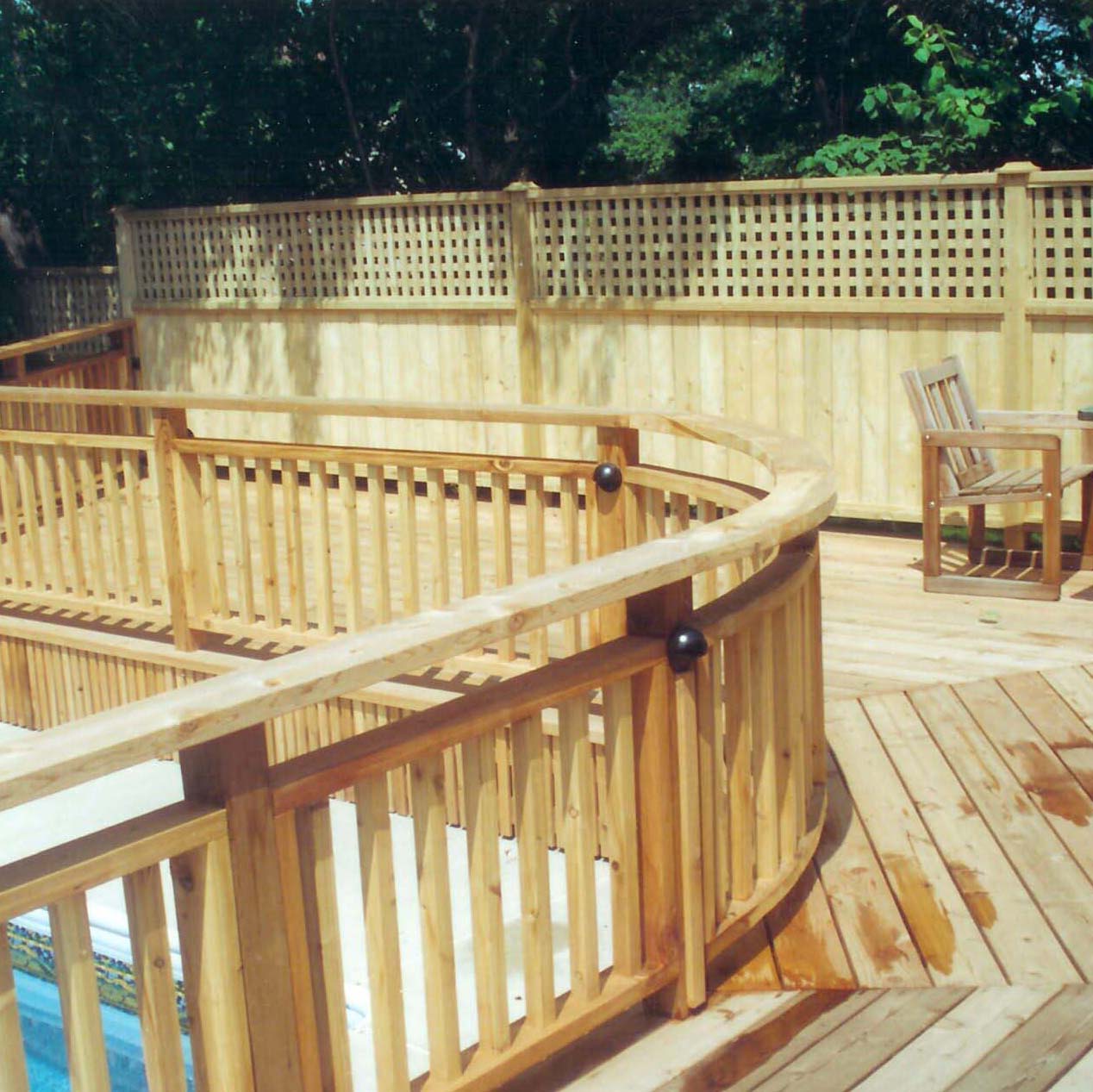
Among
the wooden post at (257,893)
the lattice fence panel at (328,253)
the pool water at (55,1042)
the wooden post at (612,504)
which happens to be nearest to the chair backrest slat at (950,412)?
the wooden post at (612,504)

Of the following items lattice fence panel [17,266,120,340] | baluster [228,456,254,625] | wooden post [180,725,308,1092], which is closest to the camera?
wooden post [180,725,308,1092]

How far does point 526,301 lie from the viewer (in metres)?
8.66

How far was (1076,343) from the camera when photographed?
7.11 meters

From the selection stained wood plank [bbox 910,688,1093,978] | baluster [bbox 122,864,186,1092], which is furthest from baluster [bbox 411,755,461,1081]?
stained wood plank [bbox 910,688,1093,978]

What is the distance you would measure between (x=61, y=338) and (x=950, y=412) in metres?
5.61

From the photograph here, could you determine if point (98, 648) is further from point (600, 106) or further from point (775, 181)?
point (600, 106)

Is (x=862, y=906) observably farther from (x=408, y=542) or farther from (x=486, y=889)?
(x=408, y=542)

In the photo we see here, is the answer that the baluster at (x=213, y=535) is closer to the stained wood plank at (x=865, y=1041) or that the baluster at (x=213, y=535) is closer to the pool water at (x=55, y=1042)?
the pool water at (x=55, y=1042)

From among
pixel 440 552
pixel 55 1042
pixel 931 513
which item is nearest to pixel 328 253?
pixel 931 513

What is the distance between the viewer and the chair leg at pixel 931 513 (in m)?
6.35

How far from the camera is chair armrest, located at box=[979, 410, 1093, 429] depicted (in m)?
6.65

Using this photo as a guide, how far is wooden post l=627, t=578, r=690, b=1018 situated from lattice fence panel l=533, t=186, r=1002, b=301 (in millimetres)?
5043

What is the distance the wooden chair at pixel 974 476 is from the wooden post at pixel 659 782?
3.69m

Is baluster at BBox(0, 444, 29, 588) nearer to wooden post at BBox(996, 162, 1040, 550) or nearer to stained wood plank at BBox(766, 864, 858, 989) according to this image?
stained wood plank at BBox(766, 864, 858, 989)
